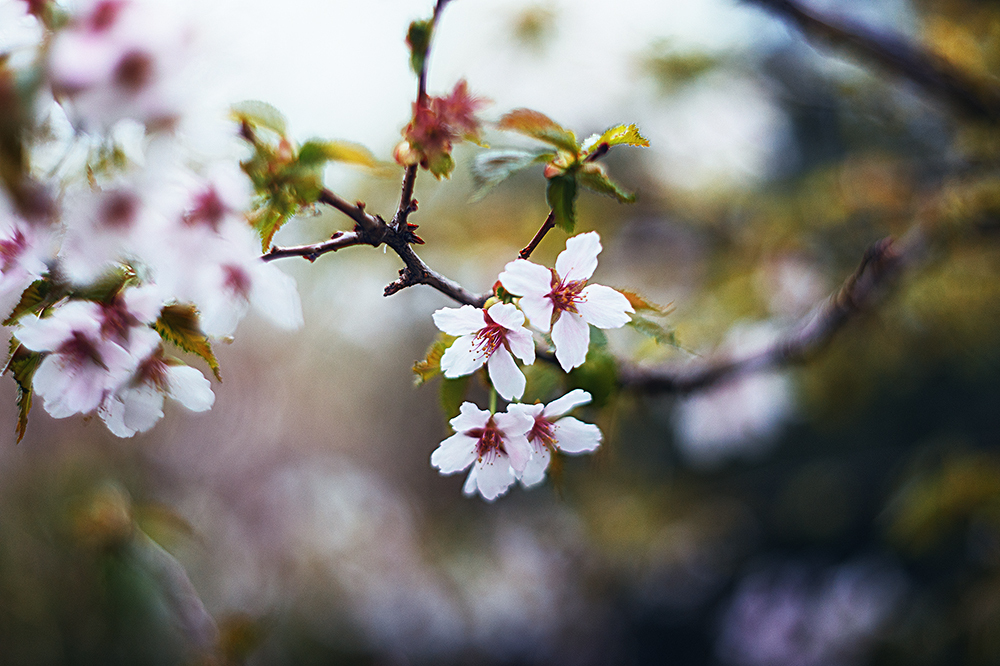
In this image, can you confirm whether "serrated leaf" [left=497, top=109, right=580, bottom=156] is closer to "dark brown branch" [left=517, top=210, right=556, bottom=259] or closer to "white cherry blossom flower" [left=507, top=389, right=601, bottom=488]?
"dark brown branch" [left=517, top=210, right=556, bottom=259]

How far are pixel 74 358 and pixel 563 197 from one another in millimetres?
389

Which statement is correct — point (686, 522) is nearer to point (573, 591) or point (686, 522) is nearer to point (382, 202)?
point (573, 591)

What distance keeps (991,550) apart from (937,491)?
480mm

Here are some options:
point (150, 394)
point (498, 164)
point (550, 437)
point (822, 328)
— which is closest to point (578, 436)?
point (550, 437)

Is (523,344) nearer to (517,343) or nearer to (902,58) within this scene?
(517,343)

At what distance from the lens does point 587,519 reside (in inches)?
98.3

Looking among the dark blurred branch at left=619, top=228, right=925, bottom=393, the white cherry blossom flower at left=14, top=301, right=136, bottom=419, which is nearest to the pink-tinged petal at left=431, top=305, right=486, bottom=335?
the white cherry blossom flower at left=14, top=301, right=136, bottom=419

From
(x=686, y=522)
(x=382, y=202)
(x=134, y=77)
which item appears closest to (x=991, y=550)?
(x=686, y=522)

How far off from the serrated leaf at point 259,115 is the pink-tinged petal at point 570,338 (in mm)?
251

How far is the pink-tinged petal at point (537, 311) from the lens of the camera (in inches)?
17.9

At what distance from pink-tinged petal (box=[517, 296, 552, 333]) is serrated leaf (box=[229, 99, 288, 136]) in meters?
0.21

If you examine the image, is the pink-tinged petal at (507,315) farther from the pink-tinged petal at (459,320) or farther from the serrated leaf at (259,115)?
the serrated leaf at (259,115)

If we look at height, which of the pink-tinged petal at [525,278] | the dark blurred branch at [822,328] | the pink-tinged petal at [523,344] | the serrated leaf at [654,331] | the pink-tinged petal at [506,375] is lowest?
the pink-tinged petal at [506,375]

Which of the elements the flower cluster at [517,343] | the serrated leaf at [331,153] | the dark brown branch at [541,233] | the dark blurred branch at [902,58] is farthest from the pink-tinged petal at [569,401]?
the dark blurred branch at [902,58]
